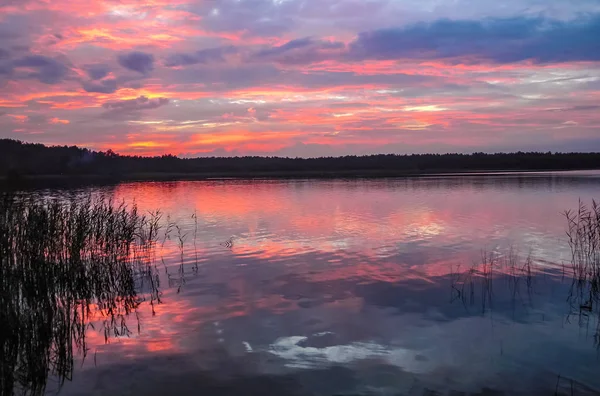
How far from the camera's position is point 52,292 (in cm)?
1114

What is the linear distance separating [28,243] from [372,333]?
927cm

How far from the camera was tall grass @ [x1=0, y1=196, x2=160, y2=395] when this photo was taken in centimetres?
756

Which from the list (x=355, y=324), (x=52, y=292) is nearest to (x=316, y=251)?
(x=355, y=324)

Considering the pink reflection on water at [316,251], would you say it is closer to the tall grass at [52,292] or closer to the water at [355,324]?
the water at [355,324]

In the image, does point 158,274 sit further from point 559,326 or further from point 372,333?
point 559,326

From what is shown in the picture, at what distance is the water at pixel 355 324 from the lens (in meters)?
7.12

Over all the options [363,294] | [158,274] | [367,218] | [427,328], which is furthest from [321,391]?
[367,218]

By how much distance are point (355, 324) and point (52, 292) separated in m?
7.22

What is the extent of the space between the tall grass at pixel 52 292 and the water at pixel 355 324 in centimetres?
49

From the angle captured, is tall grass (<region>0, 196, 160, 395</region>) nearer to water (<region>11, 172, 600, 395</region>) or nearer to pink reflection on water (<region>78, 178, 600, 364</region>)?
water (<region>11, 172, 600, 395</region>)

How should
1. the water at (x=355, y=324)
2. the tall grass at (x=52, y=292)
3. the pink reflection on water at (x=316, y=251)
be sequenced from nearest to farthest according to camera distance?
1. the water at (x=355, y=324)
2. the tall grass at (x=52, y=292)
3. the pink reflection on water at (x=316, y=251)

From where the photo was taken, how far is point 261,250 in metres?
18.3

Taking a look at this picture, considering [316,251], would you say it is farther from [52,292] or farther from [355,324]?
[52,292]

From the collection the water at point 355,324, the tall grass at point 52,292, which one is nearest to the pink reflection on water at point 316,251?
the water at point 355,324
